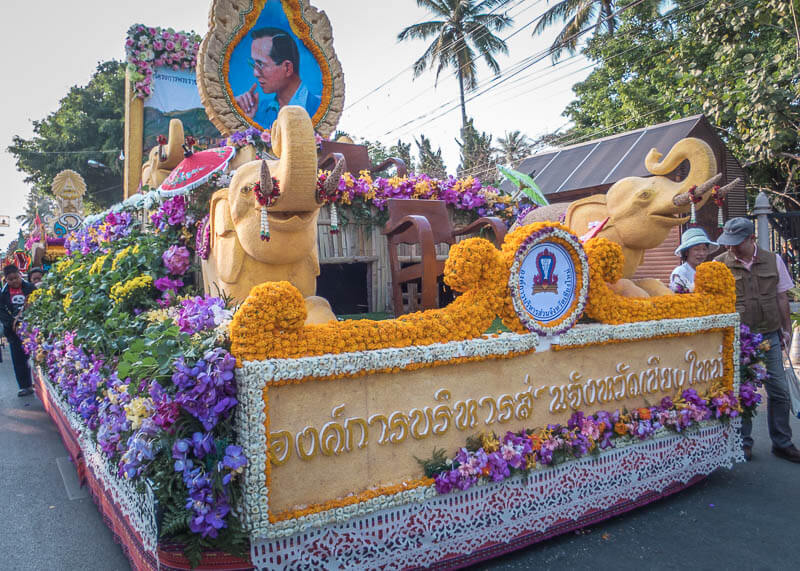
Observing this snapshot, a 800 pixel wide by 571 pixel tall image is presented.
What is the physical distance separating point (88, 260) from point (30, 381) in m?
3.51

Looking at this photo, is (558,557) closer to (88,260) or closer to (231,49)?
(231,49)

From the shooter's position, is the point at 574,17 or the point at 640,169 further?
the point at 574,17

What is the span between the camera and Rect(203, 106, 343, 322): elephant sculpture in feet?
8.84

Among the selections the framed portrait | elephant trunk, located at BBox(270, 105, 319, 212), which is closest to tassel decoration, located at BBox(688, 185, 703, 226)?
elephant trunk, located at BBox(270, 105, 319, 212)

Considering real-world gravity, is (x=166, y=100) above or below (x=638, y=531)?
above

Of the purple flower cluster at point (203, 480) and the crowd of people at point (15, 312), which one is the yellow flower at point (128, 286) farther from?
the crowd of people at point (15, 312)

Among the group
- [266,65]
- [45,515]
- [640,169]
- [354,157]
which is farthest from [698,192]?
[640,169]

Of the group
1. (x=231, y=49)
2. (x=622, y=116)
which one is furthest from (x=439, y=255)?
(x=622, y=116)

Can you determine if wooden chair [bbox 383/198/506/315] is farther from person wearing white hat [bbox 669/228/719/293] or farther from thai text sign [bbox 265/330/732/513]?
person wearing white hat [bbox 669/228/719/293]

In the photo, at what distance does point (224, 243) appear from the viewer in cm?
323

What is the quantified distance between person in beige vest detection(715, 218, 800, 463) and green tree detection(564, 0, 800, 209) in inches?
250

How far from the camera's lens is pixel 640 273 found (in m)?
11.2

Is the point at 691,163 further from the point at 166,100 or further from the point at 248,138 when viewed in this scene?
the point at 166,100

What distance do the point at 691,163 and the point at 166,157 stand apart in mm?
4101
